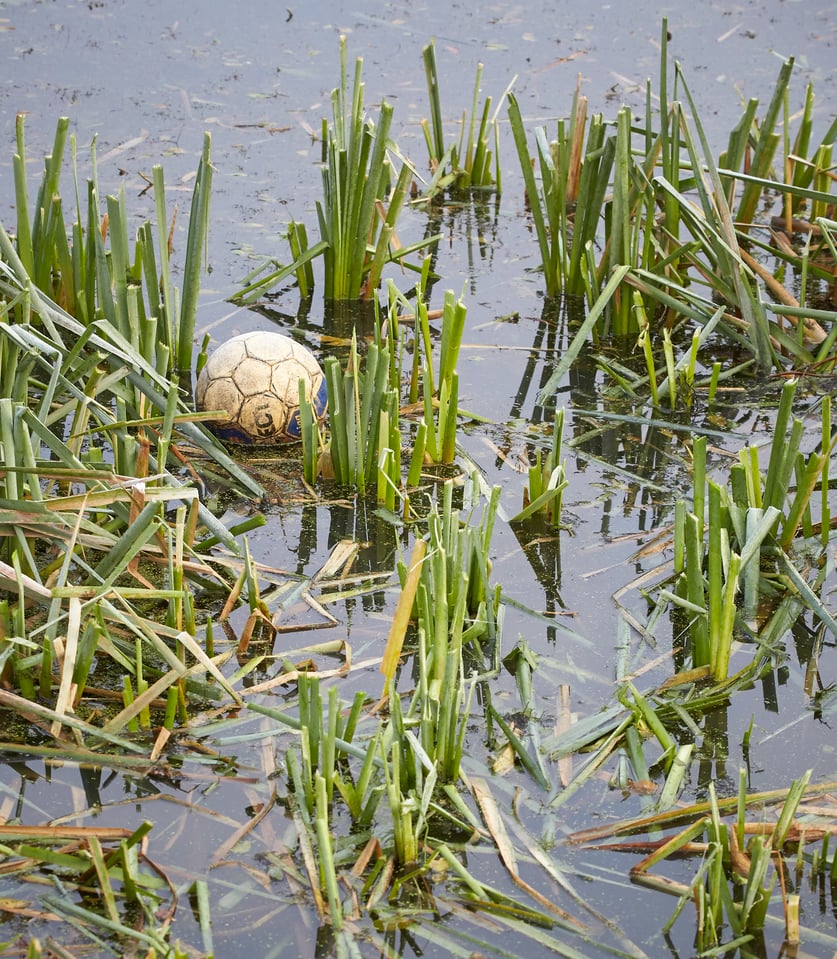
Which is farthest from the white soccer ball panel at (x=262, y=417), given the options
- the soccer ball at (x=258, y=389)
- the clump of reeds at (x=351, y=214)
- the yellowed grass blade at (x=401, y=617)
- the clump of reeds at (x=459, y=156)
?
the clump of reeds at (x=459, y=156)

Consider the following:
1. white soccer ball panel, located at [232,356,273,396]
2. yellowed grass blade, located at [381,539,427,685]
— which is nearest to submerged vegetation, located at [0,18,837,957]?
yellowed grass blade, located at [381,539,427,685]

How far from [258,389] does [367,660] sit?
1390 millimetres

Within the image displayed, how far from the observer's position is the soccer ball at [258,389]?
4.05m

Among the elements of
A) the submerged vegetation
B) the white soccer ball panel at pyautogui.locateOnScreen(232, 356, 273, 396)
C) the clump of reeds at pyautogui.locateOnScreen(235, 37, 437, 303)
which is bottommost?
the submerged vegetation

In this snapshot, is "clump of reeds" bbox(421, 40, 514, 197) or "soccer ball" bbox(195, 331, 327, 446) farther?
"clump of reeds" bbox(421, 40, 514, 197)

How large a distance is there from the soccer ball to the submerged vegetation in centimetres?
18

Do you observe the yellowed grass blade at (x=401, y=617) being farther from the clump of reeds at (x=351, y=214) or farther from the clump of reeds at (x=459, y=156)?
the clump of reeds at (x=459, y=156)

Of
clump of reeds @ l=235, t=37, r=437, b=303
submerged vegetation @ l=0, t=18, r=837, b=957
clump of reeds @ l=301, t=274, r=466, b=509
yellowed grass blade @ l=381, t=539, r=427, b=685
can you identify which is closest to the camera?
submerged vegetation @ l=0, t=18, r=837, b=957

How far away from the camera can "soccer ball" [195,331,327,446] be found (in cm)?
405

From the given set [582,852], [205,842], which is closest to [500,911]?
[582,852]

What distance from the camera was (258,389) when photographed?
13.3 ft

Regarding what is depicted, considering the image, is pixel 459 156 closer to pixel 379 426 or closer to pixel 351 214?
pixel 351 214

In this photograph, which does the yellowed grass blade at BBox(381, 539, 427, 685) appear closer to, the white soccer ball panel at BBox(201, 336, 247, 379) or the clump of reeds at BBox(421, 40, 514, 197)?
the white soccer ball panel at BBox(201, 336, 247, 379)

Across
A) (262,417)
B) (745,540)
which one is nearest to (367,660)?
(745,540)
